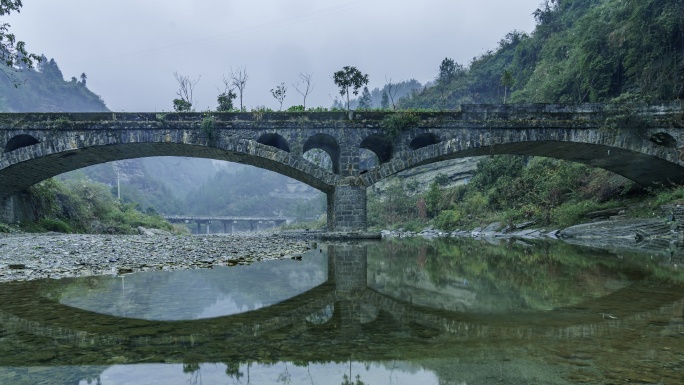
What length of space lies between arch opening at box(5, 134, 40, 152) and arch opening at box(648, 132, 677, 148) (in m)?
30.7

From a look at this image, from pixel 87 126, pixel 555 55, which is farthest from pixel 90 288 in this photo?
pixel 555 55

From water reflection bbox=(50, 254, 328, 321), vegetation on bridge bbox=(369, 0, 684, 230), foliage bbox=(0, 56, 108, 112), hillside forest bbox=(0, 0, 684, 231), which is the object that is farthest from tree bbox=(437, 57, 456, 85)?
foliage bbox=(0, 56, 108, 112)

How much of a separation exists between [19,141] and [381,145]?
60.7 feet

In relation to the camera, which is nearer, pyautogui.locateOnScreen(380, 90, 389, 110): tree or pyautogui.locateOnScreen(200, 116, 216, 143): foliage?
pyautogui.locateOnScreen(200, 116, 216, 143): foliage

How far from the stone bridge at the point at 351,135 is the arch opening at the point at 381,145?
0.17 metres

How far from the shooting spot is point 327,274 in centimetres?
1003

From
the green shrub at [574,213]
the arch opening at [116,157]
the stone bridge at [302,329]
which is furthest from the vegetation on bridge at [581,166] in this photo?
the stone bridge at [302,329]

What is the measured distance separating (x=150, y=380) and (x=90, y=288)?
480 centimetres

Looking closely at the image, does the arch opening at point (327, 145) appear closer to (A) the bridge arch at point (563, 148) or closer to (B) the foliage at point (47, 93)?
(A) the bridge arch at point (563, 148)

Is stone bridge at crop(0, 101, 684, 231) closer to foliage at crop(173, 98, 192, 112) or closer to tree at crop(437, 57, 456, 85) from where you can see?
foliage at crop(173, 98, 192, 112)

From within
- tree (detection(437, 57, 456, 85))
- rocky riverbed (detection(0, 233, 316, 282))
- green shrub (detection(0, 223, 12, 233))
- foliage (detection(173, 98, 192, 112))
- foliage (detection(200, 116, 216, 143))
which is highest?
tree (detection(437, 57, 456, 85))

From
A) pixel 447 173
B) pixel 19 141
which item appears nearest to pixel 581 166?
pixel 447 173

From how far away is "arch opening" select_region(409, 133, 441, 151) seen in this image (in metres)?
24.0

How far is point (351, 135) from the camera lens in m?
23.4
